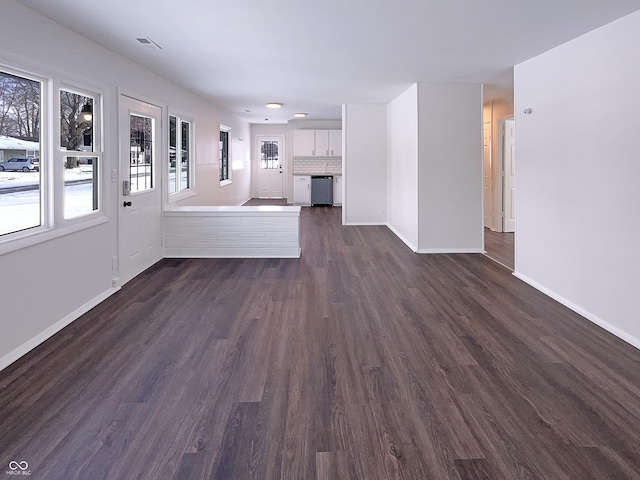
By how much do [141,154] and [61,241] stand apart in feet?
6.64

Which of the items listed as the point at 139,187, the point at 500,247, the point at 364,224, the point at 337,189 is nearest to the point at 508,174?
the point at 500,247

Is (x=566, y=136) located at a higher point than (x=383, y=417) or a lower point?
higher

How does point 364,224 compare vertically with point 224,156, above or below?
below

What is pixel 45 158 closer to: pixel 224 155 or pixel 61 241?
pixel 61 241

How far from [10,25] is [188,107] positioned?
13.2ft

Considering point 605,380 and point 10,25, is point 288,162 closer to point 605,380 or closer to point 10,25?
point 10,25

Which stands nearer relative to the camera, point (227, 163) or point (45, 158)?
point (45, 158)

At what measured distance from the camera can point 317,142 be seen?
41.0ft

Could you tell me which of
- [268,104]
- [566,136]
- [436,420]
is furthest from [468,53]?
[268,104]

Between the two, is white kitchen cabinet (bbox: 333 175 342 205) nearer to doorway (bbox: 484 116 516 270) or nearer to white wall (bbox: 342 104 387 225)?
white wall (bbox: 342 104 387 225)

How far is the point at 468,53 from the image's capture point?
453 cm

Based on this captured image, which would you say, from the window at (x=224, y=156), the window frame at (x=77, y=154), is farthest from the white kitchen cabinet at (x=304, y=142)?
the window frame at (x=77, y=154)

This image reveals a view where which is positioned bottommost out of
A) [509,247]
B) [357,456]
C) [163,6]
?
[357,456]

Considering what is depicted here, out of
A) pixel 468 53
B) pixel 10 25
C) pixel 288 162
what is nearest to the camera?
pixel 10 25
